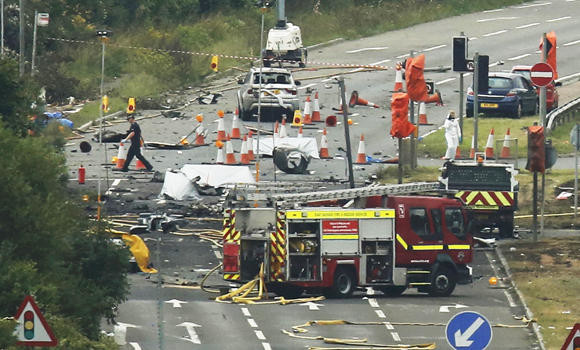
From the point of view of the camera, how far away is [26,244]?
25688 mm

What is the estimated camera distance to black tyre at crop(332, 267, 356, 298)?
33.2 m

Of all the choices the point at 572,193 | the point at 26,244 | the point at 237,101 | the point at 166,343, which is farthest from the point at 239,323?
the point at 237,101

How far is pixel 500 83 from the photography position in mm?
53406

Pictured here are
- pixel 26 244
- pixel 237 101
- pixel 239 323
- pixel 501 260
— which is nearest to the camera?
pixel 26 244

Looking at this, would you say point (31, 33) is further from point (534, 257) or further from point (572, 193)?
point (534, 257)

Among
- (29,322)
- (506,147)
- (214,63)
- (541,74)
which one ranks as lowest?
(29,322)

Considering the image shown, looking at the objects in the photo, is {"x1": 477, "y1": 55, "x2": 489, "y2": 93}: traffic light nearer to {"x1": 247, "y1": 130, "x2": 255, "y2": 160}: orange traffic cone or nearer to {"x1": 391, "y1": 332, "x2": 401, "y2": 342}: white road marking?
{"x1": 247, "y1": 130, "x2": 255, "y2": 160}: orange traffic cone

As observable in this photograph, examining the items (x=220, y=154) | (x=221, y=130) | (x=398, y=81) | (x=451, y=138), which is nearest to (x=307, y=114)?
(x=221, y=130)

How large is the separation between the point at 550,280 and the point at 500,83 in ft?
61.6

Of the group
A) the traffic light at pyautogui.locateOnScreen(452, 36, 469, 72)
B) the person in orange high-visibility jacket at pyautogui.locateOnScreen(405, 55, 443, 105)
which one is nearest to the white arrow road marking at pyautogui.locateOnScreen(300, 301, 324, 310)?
the person in orange high-visibility jacket at pyautogui.locateOnScreen(405, 55, 443, 105)

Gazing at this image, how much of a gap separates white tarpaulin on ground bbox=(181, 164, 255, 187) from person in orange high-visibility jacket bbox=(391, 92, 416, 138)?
11.1 feet

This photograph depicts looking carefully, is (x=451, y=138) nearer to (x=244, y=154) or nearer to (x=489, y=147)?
(x=489, y=147)

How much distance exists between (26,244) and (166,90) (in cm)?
3220

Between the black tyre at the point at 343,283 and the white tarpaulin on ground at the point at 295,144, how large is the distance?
13351mm
